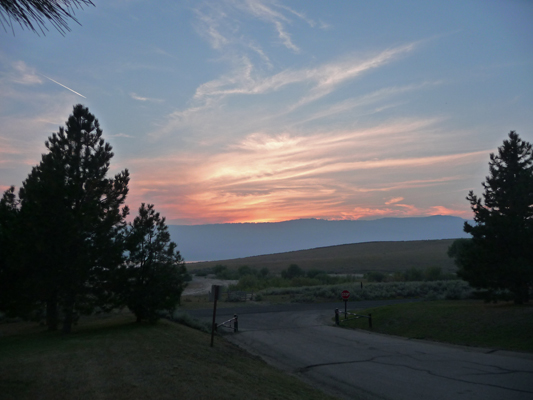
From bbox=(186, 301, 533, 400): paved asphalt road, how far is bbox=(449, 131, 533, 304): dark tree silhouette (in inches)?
219

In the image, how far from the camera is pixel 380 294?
3881 centimetres

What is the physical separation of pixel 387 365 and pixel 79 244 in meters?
12.1

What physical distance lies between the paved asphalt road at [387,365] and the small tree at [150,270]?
3.56 metres

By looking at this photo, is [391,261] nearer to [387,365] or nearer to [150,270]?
[150,270]

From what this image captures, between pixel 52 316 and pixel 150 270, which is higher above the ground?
pixel 150 270

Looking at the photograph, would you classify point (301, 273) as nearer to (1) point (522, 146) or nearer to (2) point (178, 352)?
(1) point (522, 146)

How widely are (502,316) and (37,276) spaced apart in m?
18.8

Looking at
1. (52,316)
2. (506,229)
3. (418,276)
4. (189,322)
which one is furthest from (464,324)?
(418,276)

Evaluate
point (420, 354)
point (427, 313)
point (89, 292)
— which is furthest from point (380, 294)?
point (89, 292)

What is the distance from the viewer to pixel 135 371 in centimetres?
899

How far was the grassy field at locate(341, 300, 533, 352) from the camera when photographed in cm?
1508

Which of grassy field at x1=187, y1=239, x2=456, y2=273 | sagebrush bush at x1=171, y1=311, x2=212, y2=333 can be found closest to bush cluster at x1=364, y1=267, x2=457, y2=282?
grassy field at x1=187, y1=239, x2=456, y2=273

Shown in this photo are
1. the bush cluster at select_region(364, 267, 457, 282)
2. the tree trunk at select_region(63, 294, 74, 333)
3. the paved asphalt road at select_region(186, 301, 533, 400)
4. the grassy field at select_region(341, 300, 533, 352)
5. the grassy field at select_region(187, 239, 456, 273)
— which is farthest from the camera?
the grassy field at select_region(187, 239, 456, 273)

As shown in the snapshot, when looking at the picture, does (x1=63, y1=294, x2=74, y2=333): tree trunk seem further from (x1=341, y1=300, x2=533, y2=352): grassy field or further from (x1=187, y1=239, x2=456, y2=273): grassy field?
(x1=187, y1=239, x2=456, y2=273): grassy field
